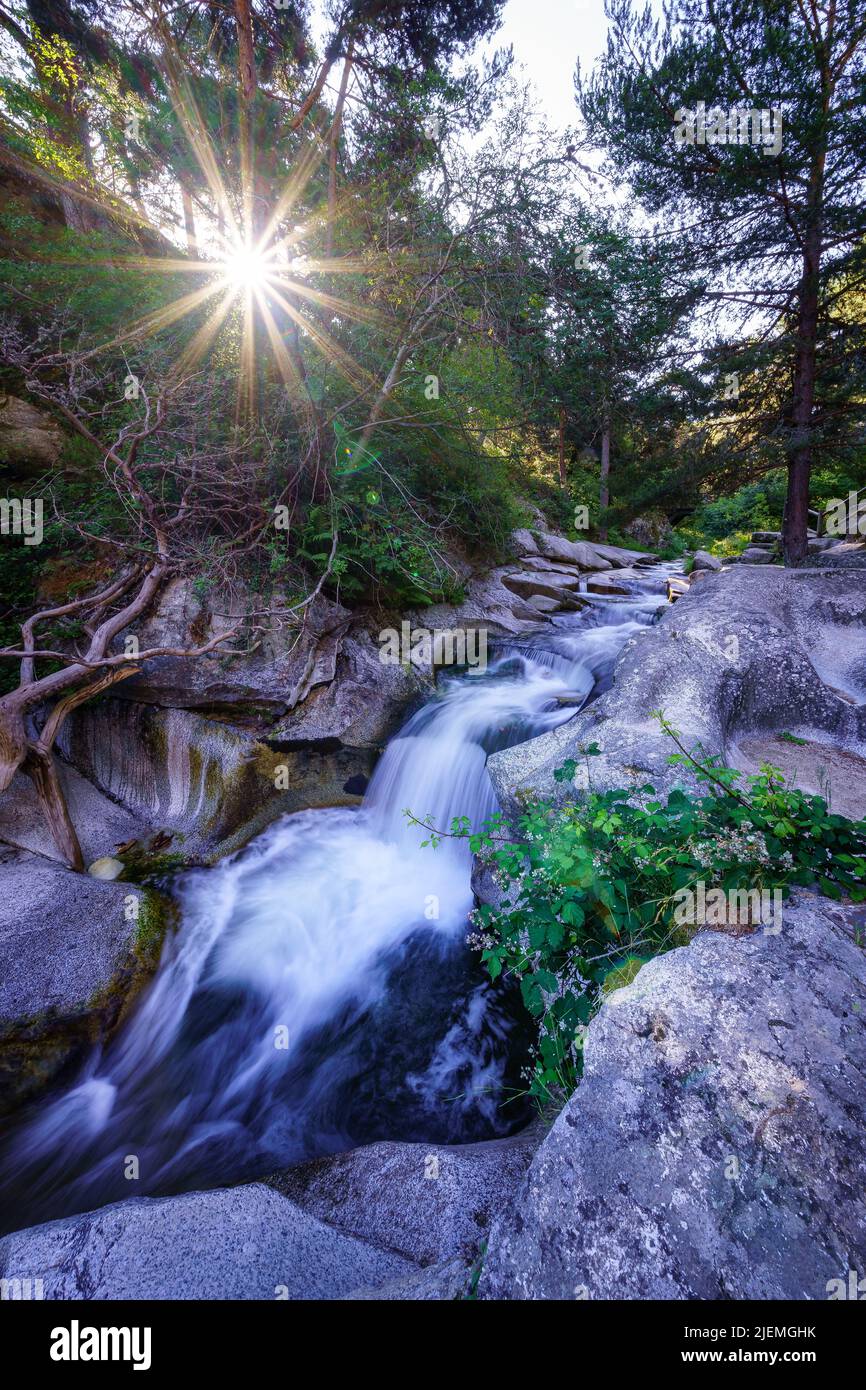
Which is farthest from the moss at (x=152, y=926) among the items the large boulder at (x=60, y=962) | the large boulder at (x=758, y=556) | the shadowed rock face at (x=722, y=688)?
the large boulder at (x=758, y=556)

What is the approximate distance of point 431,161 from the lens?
748 cm

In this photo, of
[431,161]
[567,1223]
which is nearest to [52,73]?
[431,161]

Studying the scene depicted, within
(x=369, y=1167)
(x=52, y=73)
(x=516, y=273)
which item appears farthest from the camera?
(x=52, y=73)

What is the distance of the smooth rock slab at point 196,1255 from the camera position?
2369 millimetres

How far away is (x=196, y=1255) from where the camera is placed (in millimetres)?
2475

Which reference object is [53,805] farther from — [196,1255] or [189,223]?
[189,223]

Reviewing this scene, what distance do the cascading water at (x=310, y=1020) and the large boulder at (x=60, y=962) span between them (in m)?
0.24

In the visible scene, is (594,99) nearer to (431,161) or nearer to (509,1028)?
(431,161)

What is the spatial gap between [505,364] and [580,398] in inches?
56.1

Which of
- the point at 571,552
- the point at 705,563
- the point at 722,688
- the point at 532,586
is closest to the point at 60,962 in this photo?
the point at 722,688

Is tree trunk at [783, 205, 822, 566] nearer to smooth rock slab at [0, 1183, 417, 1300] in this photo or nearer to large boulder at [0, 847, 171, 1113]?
smooth rock slab at [0, 1183, 417, 1300]

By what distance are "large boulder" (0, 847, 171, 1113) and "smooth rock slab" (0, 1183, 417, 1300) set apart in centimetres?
185

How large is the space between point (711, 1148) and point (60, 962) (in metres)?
5.02

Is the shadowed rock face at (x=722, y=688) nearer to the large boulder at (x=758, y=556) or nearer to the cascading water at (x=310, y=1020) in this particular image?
the cascading water at (x=310, y=1020)
